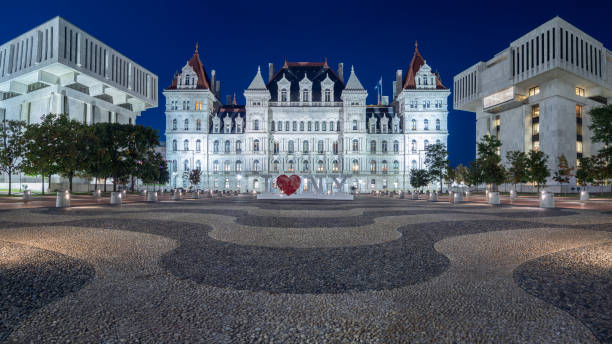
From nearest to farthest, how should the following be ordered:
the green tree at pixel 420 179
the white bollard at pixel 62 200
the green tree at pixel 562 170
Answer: the white bollard at pixel 62 200
the green tree at pixel 562 170
the green tree at pixel 420 179

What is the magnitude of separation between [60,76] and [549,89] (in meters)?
82.8

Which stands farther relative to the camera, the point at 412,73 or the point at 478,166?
the point at 412,73

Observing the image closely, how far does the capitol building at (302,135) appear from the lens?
209 ft

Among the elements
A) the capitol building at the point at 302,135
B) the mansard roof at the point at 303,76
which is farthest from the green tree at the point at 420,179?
the mansard roof at the point at 303,76

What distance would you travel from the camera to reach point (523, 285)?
3.99 meters

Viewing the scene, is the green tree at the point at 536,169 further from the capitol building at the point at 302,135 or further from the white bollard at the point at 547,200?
the white bollard at the point at 547,200

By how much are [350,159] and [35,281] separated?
201ft

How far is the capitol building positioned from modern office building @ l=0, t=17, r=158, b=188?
10830 millimetres

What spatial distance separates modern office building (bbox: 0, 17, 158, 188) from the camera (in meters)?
48.6

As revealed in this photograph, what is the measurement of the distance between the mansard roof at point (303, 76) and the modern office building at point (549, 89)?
30.4 metres

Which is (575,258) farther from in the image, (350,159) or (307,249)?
(350,159)

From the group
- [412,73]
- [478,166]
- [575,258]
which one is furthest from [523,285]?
[412,73]

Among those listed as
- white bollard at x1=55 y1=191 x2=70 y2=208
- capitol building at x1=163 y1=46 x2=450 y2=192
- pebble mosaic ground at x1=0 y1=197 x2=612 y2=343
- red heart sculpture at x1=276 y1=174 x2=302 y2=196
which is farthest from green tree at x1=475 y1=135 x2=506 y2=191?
white bollard at x1=55 y1=191 x2=70 y2=208

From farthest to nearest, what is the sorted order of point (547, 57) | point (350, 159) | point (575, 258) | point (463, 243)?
1. point (350, 159)
2. point (547, 57)
3. point (463, 243)
4. point (575, 258)
